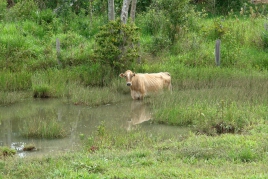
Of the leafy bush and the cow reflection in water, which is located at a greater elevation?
the leafy bush

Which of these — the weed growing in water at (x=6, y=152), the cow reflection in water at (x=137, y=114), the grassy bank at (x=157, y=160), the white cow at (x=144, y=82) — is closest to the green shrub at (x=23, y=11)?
the white cow at (x=144, y=82)

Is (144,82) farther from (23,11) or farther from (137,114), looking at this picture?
(23,11)

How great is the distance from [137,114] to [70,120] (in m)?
1.88

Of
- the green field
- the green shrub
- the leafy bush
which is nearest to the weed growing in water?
the green field

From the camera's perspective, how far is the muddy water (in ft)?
35.5

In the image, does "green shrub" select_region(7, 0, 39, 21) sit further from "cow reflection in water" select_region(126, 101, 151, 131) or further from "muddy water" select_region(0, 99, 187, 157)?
"cow reflection in water" select_region(126, 101, 151, 131)

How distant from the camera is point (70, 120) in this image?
518 inches

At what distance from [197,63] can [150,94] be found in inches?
125

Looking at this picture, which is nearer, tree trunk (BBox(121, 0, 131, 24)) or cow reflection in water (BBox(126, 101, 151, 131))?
cow reflection in water (BBox(126, 101, 151, 131))

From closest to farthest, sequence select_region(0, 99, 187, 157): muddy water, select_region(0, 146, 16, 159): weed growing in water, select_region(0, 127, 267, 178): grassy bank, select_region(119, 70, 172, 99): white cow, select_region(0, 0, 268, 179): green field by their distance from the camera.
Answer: select_region(0, 127, 267, 178): grassy bank, select_region(0, 0, 268, 179): green field, select_region(0, 146, 16, 159): weed growing in water, select_region(0, 99, 187, 157): muddy water, select_region(119, 70, 172, 99): white cow

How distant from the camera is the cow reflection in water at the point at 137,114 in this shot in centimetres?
1268

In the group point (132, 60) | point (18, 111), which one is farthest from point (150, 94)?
point (18, 111)

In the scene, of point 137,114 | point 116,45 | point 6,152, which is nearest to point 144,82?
point 116,45

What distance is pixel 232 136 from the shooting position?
994cm
